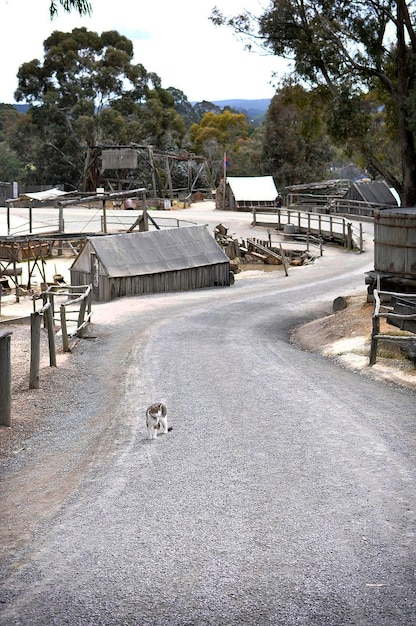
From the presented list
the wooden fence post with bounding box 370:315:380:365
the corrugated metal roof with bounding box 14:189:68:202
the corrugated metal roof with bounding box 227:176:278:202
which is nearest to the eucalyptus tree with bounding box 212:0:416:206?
the wooden fence post with bounding box 370:315:380:365

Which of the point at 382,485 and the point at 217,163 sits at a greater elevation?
the point at 217,163

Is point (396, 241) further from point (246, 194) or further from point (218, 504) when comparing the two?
point (246, 194)

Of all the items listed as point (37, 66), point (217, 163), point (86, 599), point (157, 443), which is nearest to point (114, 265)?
point (157, 443)

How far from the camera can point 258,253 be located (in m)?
44.1

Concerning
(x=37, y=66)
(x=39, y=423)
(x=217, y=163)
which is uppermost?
(x=37, y=66)

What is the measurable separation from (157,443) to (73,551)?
11.3ft

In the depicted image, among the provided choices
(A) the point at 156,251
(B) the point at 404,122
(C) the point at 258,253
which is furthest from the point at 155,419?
(C) the point at 258,253

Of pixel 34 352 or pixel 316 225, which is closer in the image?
pixel 34 352

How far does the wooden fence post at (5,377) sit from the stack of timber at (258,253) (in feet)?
98.3

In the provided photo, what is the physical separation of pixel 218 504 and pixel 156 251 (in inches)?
1019

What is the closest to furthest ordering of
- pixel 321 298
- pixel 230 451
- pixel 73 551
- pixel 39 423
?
1. pixel 73 551
2. pixel 230 451
3. pixel 39 423
4. pixel 321 298

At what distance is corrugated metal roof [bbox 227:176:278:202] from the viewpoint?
6372cm

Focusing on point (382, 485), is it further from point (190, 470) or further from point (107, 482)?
point (107, 482)

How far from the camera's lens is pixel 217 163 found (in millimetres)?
88375
